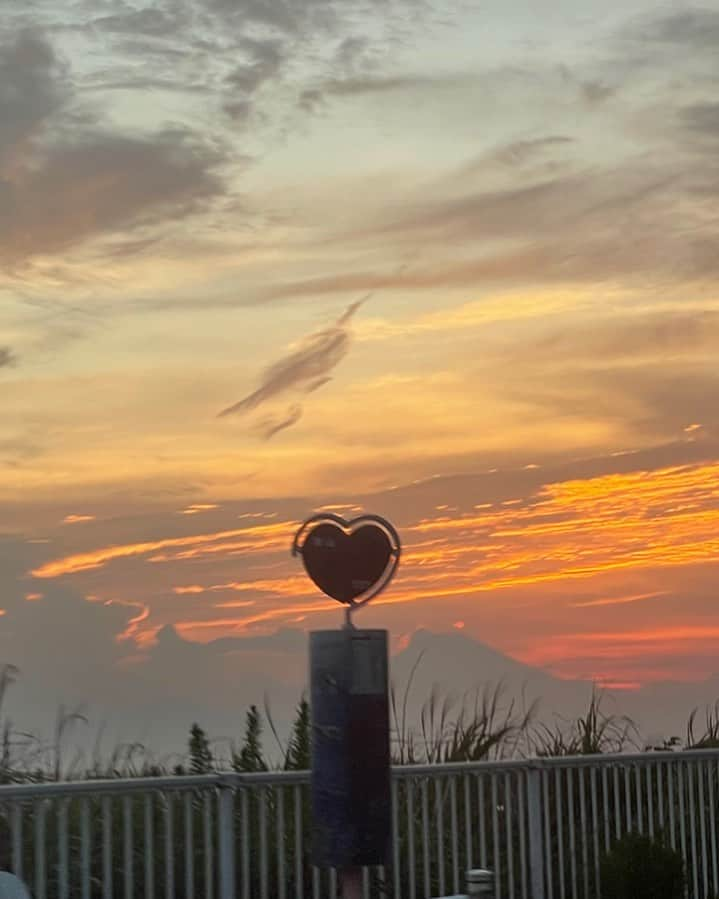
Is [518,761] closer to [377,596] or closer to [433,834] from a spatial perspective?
[433,834]

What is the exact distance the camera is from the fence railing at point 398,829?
33.6 feet

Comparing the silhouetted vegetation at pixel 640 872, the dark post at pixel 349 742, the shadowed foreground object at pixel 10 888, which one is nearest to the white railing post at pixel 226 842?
the dark post at pixel 349 742

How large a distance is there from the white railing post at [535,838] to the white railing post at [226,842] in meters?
2.92

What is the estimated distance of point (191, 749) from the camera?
12.7m

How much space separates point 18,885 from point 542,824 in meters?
5.70

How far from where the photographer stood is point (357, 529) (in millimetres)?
11156

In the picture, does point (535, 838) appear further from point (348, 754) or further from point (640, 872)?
point (348, 754)

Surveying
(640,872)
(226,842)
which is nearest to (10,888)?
(226,842)

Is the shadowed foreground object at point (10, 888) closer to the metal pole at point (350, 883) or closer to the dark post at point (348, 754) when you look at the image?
the dark post at point (348, 754)

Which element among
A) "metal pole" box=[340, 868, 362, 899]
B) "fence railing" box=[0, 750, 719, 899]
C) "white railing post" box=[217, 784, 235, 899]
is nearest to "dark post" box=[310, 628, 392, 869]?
"metal pole" box=[340, 868, 362, 899]

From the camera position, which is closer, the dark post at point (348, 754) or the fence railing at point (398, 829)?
the fence railing at point (398, 829)

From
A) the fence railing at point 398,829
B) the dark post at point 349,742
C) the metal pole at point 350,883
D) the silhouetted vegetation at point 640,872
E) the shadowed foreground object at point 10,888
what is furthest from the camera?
the silhouetted vegetation at point 640,872

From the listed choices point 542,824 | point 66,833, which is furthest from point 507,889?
point 66,833

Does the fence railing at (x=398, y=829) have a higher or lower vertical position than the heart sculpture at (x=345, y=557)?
lower
